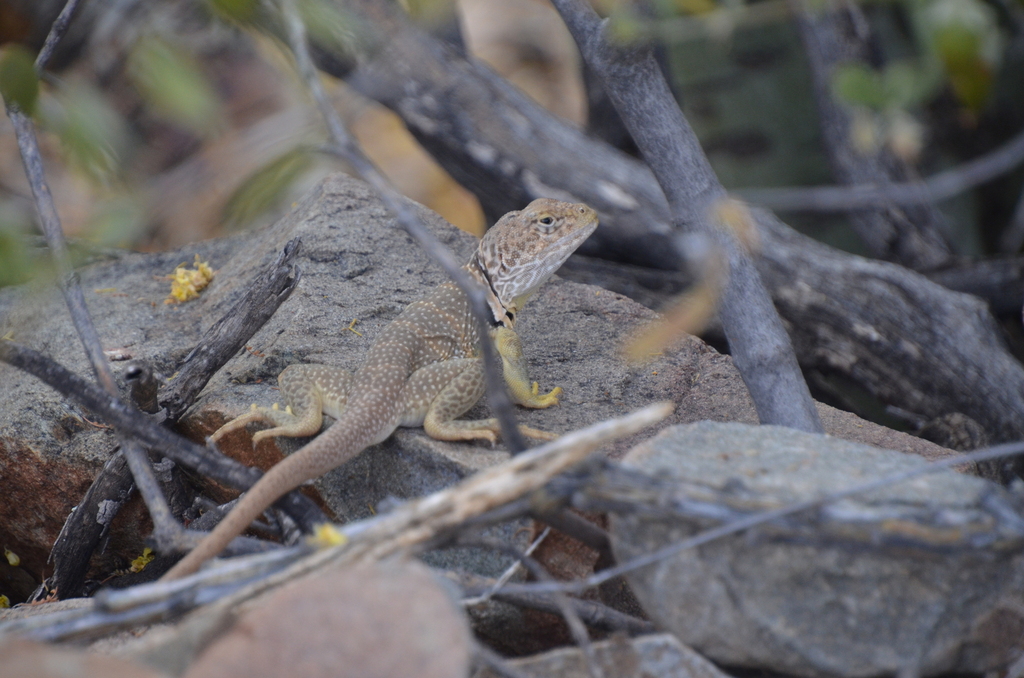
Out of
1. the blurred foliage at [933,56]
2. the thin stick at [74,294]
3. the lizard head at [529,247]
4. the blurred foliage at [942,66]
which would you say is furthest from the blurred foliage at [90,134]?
the lizard head at [529,247]

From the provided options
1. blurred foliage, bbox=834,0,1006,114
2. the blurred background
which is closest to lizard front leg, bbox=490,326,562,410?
the blurred background

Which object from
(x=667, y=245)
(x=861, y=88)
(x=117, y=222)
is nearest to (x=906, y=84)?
(x=861, y=88)

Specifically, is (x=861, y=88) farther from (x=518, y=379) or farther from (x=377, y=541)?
(x=518, y=379)

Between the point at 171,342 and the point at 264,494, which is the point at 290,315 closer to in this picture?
the point at 171,342

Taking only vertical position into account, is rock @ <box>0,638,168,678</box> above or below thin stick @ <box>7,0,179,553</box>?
below

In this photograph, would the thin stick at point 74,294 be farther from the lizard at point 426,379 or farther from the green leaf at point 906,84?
the green leaf at point 906,84

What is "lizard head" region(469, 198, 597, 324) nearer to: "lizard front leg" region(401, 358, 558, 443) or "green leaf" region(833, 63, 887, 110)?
"lizard front leg" region(401, 358, 558, 443)

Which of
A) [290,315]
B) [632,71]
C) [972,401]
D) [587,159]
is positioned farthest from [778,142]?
[290,315]
